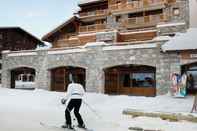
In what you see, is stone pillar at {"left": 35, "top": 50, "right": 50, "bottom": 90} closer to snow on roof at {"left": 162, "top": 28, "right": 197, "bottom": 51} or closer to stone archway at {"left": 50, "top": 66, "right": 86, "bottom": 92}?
stone archway at {"left": 50, "top": 66, "right": 86, "bottom": 92}

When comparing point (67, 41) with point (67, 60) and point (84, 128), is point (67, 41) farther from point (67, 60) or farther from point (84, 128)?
point (84, 128)

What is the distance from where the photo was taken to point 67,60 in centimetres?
2566

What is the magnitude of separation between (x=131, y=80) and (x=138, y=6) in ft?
43.2

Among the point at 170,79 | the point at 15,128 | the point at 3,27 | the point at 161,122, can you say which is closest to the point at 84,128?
the point at 15,128

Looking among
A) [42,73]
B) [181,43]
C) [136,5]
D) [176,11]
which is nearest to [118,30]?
[136,5]

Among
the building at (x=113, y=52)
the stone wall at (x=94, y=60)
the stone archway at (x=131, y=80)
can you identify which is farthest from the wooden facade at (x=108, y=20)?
the stone archway at (x=131, y=80)

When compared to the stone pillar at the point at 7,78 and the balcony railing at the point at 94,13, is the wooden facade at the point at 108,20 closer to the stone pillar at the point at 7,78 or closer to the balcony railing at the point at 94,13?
the balcony railing at the point at 94,13

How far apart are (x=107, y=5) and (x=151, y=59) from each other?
58.2 ft

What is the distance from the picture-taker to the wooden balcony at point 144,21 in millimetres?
32438

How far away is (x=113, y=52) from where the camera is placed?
23.3 meters

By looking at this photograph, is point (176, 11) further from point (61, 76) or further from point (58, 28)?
point (58, 28)

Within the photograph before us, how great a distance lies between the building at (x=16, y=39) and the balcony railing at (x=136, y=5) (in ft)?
63.1

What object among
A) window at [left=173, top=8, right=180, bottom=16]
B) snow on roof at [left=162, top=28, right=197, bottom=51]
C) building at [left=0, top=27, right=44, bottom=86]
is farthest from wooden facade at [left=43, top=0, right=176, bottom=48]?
building at [left=0, top=27, right=44, bottom=86]

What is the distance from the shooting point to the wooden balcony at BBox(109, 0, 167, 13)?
33.2 meters
